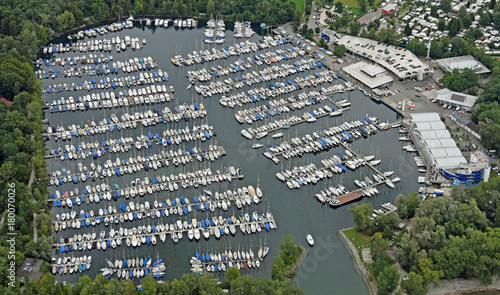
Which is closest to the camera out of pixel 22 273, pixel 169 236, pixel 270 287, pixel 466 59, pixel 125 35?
pixel 270 287

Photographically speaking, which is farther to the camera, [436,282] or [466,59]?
[466,59]

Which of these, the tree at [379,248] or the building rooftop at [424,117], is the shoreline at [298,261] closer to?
the tree at [379,248]

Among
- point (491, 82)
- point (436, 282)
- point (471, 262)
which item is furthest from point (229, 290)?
point (491, 82)

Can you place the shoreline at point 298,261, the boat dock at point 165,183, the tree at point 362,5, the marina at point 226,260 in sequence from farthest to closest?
the tree at point 362,5 → the boat dock at point 165,183 → the marina at point 226,260 → the shoreline at point 298,261

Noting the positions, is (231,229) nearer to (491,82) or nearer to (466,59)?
(491,82)

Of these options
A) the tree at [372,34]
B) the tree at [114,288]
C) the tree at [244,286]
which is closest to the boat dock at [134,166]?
the tree at [114,288]

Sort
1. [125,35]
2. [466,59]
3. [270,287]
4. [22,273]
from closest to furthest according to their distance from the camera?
[270,287]
[22,273]
[466,59]
[125,35]

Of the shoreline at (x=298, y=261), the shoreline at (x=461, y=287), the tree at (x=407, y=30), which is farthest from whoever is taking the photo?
the tree at (x=407, y=30)

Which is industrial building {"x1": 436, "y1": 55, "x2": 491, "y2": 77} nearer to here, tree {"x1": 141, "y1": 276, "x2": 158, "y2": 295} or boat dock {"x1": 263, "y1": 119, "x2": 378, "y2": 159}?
boat dock {"x1": 263, "y1": 119, "x2": 378, "y2": 159}
